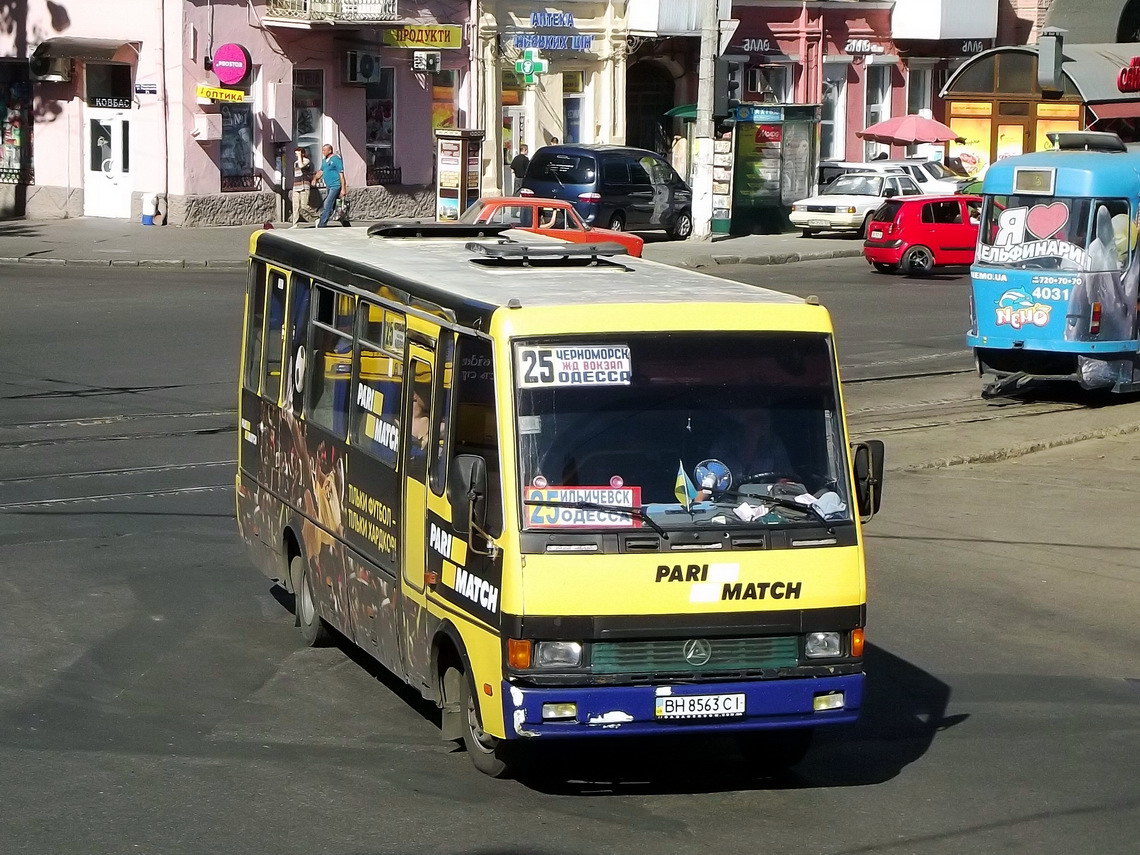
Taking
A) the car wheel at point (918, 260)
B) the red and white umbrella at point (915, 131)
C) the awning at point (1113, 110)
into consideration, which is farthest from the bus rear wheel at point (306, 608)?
the red and white umbrella at point (915, 131)

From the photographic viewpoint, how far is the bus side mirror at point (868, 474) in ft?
25.4

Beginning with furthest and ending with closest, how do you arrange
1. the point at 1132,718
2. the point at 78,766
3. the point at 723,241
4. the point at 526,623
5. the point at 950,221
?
the point at 723,241
the point at 950,221
the point at 1132,718
the point at 78,766
the point at 526,623

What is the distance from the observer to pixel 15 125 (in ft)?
125

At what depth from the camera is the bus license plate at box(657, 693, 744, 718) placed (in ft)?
23.1

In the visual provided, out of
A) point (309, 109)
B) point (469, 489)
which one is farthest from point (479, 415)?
point (309, 109)

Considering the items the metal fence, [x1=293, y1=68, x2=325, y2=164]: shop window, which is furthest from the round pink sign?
[x1=293, y1=68, x2=325, y2=164]: shop window

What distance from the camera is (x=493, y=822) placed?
7031 mm

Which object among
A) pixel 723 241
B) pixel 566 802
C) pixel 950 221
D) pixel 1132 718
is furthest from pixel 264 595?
pixel 723 241

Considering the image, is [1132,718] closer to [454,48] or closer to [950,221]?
[950,221]

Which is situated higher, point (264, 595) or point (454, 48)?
point (454, 48)

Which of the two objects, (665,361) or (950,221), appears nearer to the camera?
(665,361)

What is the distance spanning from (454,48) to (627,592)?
34.3m

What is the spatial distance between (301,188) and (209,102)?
7.91 ft

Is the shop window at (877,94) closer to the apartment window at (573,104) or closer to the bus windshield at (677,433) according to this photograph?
the apartment window at (573,104)
